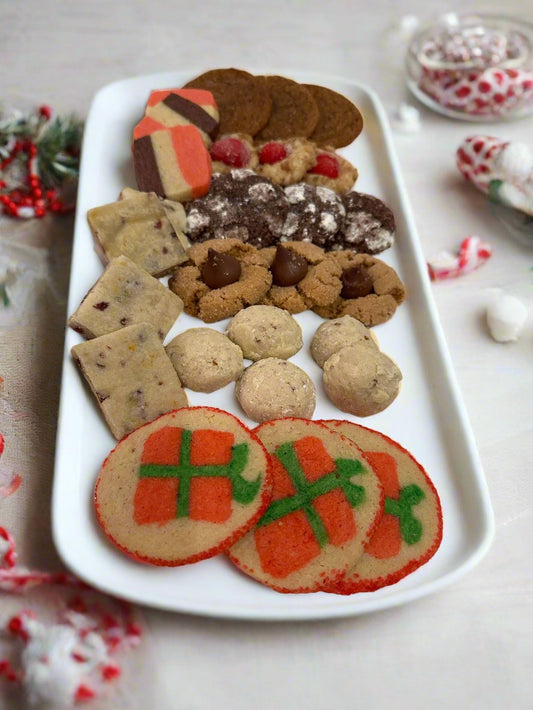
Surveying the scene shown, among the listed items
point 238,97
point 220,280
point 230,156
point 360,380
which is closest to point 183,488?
point 360,380

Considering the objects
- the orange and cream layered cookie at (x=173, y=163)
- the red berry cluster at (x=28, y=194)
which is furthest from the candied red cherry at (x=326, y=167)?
the red berry cluster at (x=28, y=194)

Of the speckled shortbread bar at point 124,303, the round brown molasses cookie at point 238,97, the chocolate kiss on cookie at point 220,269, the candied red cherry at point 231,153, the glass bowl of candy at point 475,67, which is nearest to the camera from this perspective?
the speckled shortbread bar at point 124,303

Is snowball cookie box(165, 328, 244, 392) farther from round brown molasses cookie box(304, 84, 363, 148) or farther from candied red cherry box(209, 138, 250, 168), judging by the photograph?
round brown molasses cookie box(304, 84, 363, 148)

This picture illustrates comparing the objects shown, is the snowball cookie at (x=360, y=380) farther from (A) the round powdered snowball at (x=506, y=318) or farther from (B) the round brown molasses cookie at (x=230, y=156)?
(B) the round brown molasses cookie at (x=230, y=156)

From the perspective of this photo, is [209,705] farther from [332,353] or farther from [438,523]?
[332,353]

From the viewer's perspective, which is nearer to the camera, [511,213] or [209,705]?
[209,705]

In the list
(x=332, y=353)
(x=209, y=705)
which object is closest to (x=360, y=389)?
(x=332, y=353)
